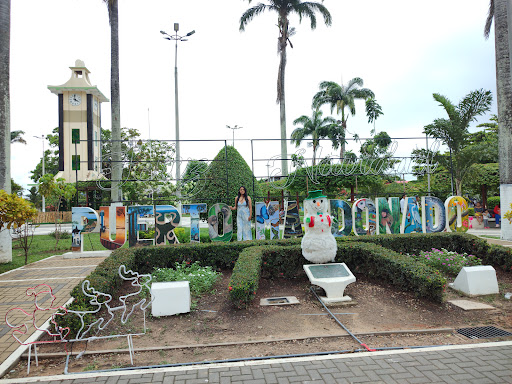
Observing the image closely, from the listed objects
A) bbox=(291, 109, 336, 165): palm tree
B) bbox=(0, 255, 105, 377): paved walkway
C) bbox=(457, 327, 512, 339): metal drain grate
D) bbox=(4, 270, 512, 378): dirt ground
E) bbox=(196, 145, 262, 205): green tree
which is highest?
bbox=(291, 109, 336, 165): palm tree

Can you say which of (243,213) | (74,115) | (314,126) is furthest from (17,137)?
(243,213)

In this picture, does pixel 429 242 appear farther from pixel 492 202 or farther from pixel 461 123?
pixel 492 202

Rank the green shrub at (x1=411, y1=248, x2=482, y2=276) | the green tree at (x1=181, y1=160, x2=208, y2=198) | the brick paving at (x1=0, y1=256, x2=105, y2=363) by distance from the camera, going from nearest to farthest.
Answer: the brick paving at (x1=0, y1=256, x2=105, y2=363) → the green shrub at (x1=411, y1=248, x2=482, y2=276) → the green tree at (x1=181, y1=160, x2=208, y2=198)

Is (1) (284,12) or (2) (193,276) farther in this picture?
(1) (284,12)

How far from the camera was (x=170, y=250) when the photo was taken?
9047 millimetres

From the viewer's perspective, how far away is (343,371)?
412cm

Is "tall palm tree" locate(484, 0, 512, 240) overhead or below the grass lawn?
overhead

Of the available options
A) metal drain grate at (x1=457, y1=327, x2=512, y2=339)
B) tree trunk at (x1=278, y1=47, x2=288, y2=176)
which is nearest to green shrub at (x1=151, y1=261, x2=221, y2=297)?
metal drain grate at (x1=457, y1=327, x2=512, y2=339)

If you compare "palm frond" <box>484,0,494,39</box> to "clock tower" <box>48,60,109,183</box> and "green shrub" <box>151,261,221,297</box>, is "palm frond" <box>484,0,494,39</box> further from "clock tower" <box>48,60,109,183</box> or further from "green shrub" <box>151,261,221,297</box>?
"clock tower" <box>48,60,109,183</box>

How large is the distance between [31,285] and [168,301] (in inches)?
179

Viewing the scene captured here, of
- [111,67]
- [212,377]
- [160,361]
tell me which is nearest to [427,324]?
[212,377]

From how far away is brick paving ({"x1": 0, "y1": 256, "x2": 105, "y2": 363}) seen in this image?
18.2ft

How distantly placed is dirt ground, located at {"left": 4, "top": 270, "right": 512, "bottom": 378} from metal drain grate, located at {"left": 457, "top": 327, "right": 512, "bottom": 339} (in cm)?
13

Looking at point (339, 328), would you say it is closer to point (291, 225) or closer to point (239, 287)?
point (239, 287)
